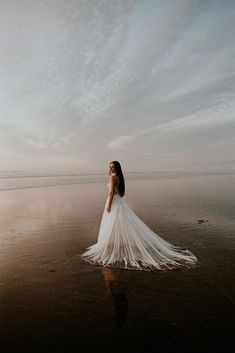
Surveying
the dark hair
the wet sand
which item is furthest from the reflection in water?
the dark hair

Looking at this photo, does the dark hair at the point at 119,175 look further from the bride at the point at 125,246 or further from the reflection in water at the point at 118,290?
the reflection in water at the point at 118,290

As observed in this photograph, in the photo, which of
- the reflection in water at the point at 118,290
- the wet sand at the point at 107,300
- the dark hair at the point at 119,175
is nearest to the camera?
the wet sand at the point at 107,300

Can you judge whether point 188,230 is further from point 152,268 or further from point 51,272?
point 51,272

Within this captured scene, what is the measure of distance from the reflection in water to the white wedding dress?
0.46 meters

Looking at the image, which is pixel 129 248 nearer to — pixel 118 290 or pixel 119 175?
pixel 119 175

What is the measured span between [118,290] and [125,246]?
2191 millimetres

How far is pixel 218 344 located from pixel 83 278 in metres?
3.30

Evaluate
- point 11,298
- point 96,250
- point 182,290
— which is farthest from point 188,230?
point 11,298

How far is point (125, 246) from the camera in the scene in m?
8.44

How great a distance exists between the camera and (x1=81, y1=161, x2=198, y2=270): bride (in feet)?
26.1

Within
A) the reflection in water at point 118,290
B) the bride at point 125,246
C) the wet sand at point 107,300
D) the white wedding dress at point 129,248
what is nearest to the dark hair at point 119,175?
the bride at point 125,246

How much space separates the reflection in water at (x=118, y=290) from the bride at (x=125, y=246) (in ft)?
1.50

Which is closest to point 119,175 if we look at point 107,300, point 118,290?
point 118,290

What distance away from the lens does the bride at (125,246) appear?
7.94 meters
